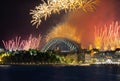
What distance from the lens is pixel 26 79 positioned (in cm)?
16600

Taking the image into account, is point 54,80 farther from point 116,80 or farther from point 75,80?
point 116,80

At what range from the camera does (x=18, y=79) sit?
166250 mm

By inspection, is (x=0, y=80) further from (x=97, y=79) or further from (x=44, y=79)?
(x=97, y=79)

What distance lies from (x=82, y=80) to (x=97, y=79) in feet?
13.0

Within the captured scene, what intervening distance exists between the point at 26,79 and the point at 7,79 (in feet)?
17.9

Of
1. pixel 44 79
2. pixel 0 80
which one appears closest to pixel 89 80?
pixel 44 79

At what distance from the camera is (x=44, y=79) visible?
168m

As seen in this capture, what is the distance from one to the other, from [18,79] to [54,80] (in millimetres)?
10173

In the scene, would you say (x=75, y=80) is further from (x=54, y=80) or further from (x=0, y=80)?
(x=0, y=80)

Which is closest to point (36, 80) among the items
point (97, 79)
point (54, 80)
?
point (54, 80)

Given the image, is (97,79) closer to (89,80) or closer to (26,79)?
(89,80)

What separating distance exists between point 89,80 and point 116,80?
8.04 m

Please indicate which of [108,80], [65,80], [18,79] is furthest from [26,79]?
[108,80]

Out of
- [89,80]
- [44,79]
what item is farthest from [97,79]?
[44,79]
